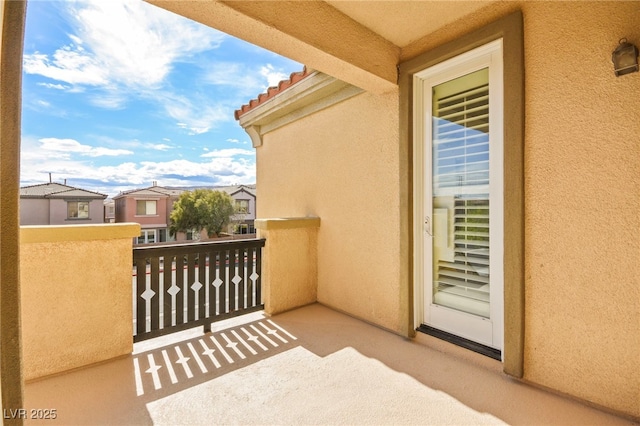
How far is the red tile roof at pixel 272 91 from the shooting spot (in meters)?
3.88

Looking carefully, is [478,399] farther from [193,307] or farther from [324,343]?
[193,307]

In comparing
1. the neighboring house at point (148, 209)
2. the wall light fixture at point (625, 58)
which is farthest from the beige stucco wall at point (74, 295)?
the neighboring house at point (148, 209)

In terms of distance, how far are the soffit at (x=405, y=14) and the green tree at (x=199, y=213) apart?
2305 cm

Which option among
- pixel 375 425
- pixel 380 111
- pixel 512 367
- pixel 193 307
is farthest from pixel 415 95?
pixel 193 307

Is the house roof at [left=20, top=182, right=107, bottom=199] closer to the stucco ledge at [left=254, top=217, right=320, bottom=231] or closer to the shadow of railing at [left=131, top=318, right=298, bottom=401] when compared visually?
the stucco ledge at [left=254, top=217, right=320, bottom=231]

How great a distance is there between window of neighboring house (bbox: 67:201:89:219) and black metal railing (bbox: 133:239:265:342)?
25266 mm

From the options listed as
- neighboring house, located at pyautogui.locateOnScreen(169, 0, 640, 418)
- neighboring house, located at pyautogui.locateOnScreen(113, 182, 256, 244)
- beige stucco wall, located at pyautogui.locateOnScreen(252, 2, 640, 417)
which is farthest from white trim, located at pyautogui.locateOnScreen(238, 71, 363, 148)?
neighboring house, located at pyautogui.locateOnScreen(113, 182, 256, 244)

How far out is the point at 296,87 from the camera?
3.89 meters

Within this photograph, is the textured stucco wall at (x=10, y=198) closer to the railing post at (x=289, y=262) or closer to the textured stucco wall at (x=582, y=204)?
the railing post at (x=289, y=262)

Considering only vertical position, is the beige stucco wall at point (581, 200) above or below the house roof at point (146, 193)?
below

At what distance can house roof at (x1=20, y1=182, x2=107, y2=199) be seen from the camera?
19516 millimetres

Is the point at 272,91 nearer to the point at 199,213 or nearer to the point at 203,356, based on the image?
the point at 203,356

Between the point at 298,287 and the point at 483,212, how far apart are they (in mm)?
2439

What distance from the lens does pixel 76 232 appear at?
2.31 meters
